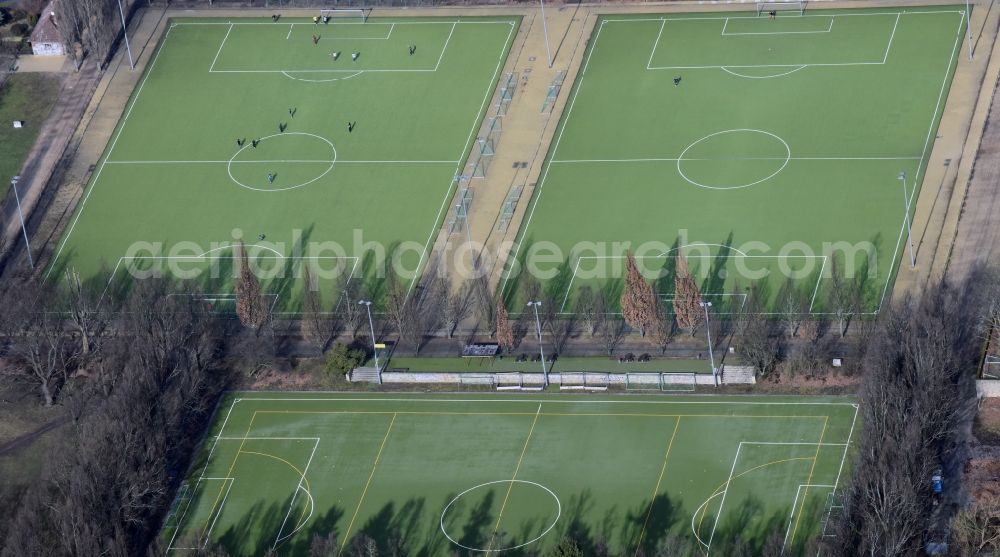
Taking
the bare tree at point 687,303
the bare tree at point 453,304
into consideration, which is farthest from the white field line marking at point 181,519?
the bare tree at point 687,303

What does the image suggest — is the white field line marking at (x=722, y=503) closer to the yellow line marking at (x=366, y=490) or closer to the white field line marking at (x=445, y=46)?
the yellow line marking at (x=366, y=490)

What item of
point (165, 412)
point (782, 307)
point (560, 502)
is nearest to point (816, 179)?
point (782, 307)

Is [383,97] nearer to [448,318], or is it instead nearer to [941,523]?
[448,318]

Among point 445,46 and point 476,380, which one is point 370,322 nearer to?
point 476,380

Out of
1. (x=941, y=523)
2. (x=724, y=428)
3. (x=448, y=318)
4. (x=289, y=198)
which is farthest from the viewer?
(x=289, y=198)

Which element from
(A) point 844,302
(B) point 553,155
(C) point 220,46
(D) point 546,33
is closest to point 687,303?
(A) point 844,302

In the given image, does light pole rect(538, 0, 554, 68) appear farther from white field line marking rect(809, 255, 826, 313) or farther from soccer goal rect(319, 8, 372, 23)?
white field line marking rect(809, 255, 826, 313)

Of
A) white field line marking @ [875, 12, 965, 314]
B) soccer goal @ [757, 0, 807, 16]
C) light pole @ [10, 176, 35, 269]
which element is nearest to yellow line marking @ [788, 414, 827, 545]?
white field line marking @ [875, 12, 965, 314]
